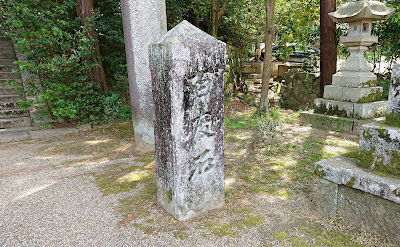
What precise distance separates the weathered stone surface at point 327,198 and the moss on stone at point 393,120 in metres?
0.75

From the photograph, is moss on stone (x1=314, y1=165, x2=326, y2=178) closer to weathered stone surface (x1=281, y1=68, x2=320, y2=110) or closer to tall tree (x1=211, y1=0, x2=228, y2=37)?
weathered stone surface (x1=281, y1=68, x2=320, y2=110)

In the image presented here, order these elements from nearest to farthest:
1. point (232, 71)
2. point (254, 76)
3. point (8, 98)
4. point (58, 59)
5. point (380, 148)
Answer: point (380, 148)
point (58, 59)
point (8, 98)
point (232, 71)
point (254, 76)

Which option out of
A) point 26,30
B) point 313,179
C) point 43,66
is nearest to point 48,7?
point 26,30

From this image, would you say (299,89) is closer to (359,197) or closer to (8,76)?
(359,197)

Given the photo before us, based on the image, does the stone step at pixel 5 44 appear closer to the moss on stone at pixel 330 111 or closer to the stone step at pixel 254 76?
the stone step at pixel 254 76

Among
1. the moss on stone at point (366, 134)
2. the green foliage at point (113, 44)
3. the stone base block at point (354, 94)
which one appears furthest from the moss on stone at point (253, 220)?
the green foliage at point (113, 44)

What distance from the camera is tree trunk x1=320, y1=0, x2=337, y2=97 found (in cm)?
665

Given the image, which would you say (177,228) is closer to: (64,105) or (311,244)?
(311,244)

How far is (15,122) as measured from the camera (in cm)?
609

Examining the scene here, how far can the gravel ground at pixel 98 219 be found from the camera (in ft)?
7.70

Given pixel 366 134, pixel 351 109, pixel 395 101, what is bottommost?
pixel 351 109

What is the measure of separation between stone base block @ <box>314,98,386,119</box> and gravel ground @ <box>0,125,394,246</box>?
11.2 ft

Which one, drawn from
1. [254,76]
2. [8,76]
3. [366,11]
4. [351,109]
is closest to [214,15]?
[254,76]

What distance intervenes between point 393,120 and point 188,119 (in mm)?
1864
